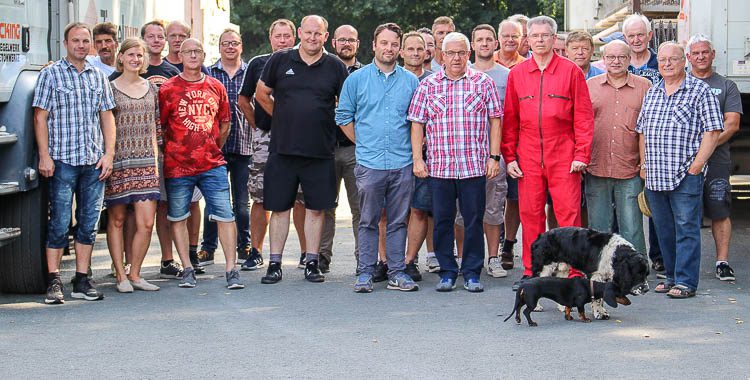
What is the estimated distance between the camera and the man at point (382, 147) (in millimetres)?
9188

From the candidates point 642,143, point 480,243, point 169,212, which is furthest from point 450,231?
point 169,212

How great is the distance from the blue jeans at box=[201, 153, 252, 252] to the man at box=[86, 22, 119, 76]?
1327 millimetres

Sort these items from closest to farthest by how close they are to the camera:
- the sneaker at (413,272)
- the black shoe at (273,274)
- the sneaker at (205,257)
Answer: the black shoe at (273,274) < the sneaker at (413,272) < the sneaker at (205,257)

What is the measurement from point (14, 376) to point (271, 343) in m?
1.47

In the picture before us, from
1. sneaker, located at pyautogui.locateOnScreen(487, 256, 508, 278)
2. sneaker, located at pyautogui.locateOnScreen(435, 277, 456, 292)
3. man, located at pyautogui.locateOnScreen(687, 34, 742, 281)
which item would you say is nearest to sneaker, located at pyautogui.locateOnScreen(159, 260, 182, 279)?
sneaker, located at pyautogui.locateOnScreen(435, 277, 456, 292)

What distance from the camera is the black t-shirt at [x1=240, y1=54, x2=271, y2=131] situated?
9820 mm

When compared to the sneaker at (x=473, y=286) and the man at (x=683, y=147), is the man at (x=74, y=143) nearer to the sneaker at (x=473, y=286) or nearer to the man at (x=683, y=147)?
the sneaker at (x=473, y=286)

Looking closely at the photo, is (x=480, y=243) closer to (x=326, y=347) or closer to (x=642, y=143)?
(x=642, y=143)

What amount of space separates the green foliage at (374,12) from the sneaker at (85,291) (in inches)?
1182

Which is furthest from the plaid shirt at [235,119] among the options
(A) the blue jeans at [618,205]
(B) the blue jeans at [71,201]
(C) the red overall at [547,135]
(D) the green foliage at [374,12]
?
(D) the green foliage at [374,12]

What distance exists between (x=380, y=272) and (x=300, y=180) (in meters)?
0.95

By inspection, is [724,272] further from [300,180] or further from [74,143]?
[74,143]

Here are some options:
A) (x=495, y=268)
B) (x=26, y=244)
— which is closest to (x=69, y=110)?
(x=26, y=244)

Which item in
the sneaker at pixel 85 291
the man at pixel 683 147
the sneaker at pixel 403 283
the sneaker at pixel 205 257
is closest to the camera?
the man at pixel 683 147
